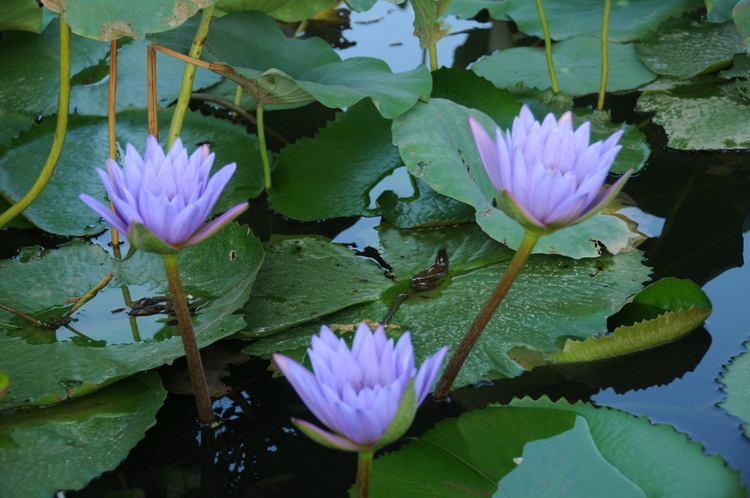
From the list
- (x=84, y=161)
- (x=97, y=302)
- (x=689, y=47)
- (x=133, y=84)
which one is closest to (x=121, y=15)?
(x=97, y=302)

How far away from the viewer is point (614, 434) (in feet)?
3.41

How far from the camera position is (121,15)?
1279mm

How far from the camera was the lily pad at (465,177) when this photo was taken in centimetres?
145

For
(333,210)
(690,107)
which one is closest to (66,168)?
(333,210)

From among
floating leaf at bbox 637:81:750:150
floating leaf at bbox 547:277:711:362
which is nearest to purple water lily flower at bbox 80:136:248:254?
floating leaf at bbox 547:277:711:362

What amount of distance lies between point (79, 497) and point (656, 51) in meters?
2.32

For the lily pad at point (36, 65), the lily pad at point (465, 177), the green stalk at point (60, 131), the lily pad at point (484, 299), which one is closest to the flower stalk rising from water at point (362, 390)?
the lily pad at point (484, 299)

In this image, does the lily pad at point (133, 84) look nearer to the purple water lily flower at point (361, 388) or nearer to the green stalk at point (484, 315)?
the green stalk at point (484, 315)

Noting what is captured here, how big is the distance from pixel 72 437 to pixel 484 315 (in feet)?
2.24

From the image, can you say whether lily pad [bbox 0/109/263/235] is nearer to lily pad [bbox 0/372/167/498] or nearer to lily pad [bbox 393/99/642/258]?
lily pad [bbox 393/99/642/258]

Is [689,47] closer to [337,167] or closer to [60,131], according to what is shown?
[337,167]

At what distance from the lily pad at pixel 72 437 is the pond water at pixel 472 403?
0.04 m

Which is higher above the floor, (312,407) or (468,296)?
(312,407)

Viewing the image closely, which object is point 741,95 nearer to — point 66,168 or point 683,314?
point 683,314
